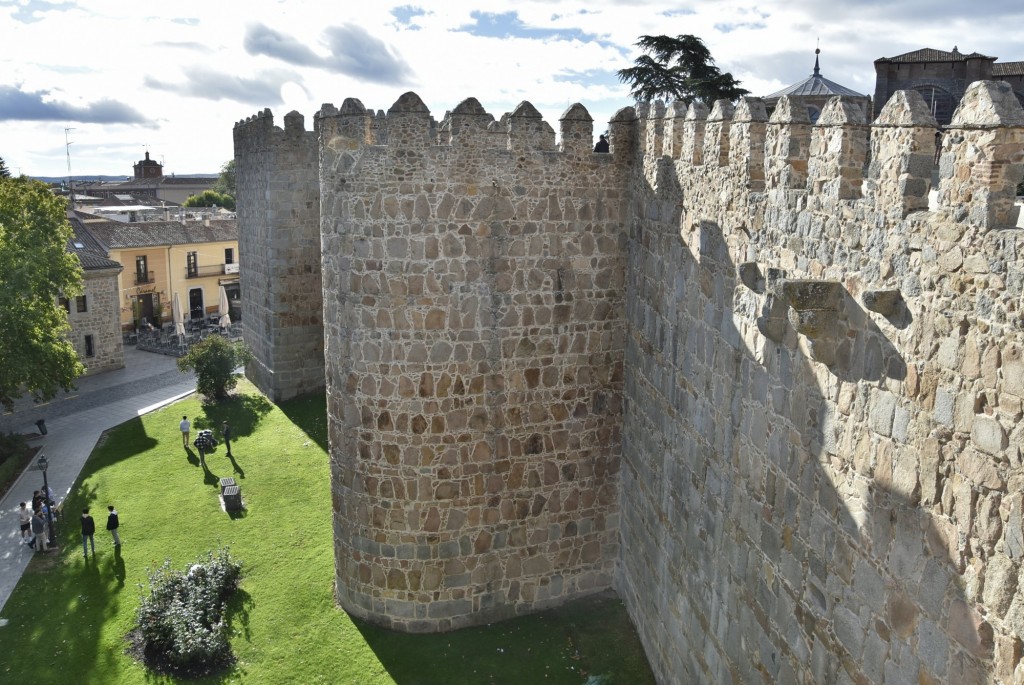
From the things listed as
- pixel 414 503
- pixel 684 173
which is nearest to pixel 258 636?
pixel 414 503

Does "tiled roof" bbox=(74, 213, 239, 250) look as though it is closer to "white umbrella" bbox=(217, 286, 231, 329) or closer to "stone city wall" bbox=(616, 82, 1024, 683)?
"white umbrella" bbox=(217, 286, 231, 329)

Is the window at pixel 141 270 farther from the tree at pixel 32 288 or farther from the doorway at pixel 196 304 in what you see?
the tree at pixel 32 288

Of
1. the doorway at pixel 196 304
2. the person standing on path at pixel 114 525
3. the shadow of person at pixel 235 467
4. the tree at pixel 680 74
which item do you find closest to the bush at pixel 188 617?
the person standing on path at pixel 114 525

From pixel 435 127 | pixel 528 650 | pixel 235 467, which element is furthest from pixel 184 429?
pixel 435 127

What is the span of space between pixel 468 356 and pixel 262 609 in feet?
15.9

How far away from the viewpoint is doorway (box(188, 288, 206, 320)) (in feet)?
121

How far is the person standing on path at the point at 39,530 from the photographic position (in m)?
13.9

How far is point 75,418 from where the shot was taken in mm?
22484

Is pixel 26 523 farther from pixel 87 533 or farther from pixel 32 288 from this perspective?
pixel 32 288

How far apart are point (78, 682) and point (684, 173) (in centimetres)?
953

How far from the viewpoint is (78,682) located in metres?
10.3

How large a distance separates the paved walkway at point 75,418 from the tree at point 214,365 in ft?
7.07

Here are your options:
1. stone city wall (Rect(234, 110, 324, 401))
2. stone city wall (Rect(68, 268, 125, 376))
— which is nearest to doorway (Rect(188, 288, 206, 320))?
stone city wall (Rect(68, 268, 125, 376))

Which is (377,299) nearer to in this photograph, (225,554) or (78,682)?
(225,554)
